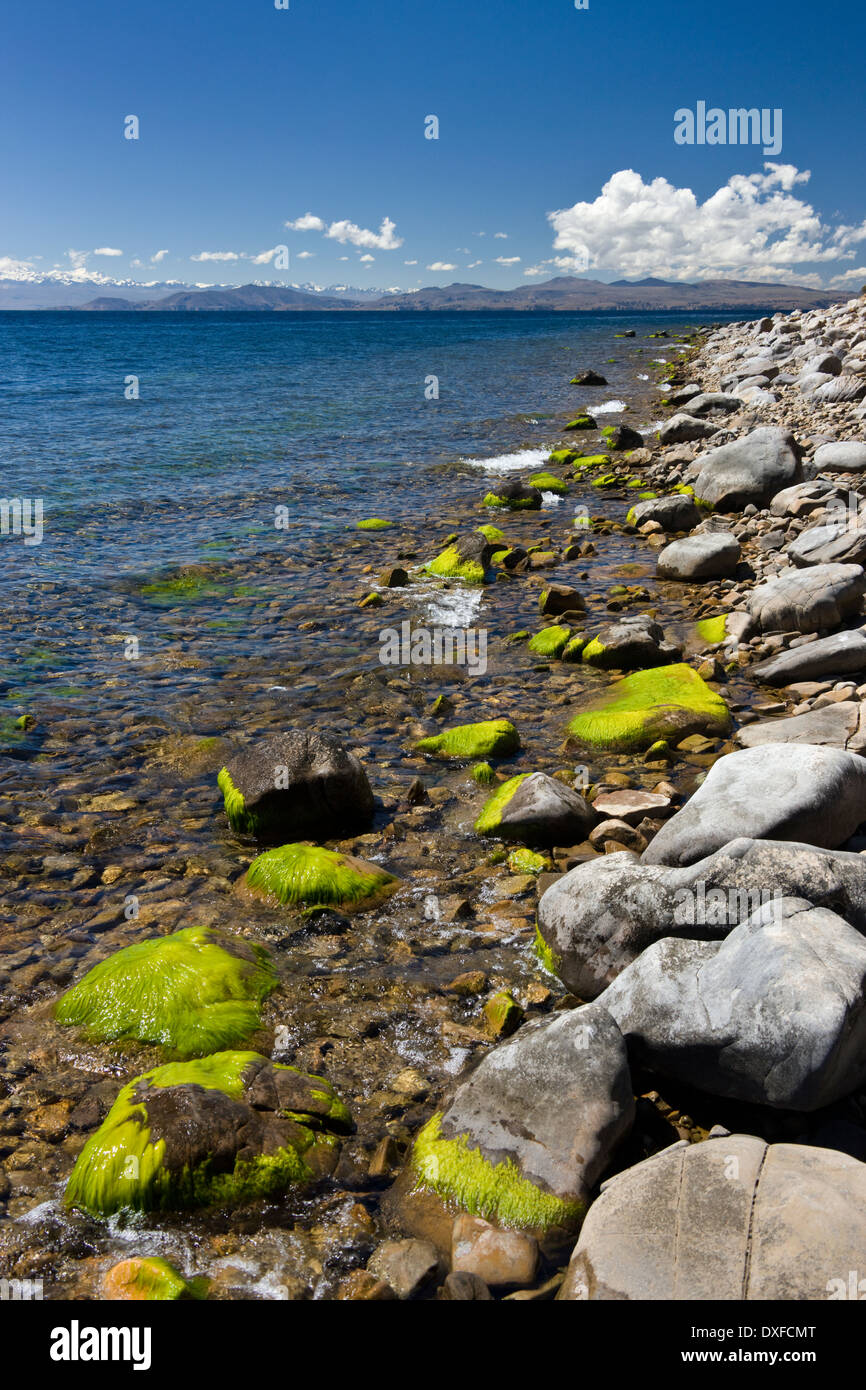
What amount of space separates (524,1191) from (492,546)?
46.2 ft

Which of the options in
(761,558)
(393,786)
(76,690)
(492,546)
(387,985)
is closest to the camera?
(387,985)

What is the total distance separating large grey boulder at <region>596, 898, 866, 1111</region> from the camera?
4.34 meters

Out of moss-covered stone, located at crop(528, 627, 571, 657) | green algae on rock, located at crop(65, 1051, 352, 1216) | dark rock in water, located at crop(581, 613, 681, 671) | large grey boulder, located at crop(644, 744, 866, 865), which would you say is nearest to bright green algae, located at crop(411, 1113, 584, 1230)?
green algae on rock, located at crop(65, 1051, 352, 1216)

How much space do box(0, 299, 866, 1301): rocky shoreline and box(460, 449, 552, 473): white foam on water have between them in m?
16.0

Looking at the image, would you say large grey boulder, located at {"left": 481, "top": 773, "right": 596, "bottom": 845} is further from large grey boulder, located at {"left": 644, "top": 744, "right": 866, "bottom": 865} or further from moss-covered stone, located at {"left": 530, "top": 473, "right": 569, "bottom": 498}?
moss-covered stone, located at {"left": 530, "top": 473, "right": 569, "bottom": 498}

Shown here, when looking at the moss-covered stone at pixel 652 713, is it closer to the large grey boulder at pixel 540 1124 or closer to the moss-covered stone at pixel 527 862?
the moss-covered stone at pixel 527 862

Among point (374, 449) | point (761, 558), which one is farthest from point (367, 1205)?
point (374, 449)

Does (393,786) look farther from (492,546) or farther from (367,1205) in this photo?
(492,546)

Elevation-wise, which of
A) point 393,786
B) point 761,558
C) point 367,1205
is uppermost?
point 761,558

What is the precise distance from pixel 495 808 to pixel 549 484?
17.0 meters

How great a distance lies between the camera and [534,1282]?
13.0 ft

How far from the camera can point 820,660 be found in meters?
10.1

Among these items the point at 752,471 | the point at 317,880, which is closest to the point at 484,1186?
the point at 317,880
